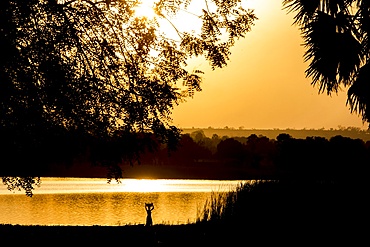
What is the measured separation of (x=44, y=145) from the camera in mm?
15445

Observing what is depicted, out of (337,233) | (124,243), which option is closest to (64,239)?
(124,243)

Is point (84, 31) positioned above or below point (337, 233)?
above

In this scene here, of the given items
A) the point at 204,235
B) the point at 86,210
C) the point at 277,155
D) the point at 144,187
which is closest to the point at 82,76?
the point at 204,235

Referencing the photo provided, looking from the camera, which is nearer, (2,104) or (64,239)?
(2,104)

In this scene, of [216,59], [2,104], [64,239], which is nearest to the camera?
[2,104]

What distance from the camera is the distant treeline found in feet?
189

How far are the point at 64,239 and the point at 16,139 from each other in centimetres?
273

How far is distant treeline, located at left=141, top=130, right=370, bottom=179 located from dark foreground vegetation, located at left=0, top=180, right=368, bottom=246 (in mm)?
1493

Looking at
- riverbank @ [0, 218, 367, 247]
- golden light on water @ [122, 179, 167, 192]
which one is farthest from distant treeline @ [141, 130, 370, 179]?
golden light on water @ [122, 179, 167, 192]

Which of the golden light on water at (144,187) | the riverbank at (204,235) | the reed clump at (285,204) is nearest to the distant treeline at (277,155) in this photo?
the reed clump at (285,204)

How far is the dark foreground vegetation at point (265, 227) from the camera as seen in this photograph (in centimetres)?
1598

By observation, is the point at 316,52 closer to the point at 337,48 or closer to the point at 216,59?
the point at 337,48

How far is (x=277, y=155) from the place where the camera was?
340 ft

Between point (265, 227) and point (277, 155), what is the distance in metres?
87.3
